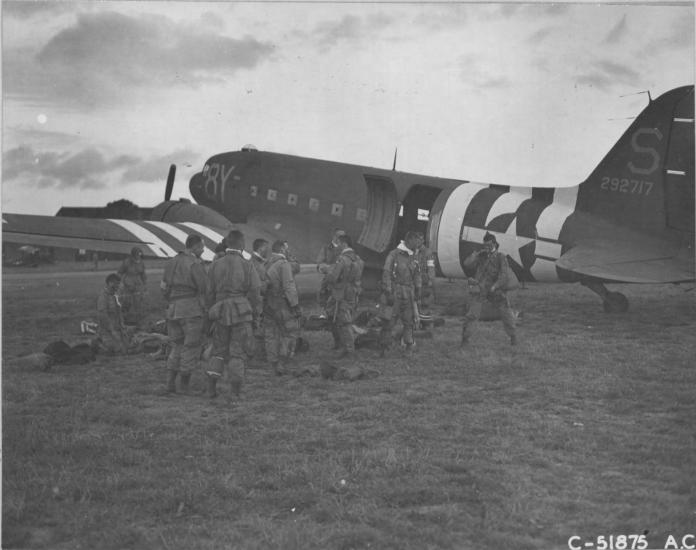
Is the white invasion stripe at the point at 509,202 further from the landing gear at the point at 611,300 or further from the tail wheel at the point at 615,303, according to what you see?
the tail wheel at the point at 615,303

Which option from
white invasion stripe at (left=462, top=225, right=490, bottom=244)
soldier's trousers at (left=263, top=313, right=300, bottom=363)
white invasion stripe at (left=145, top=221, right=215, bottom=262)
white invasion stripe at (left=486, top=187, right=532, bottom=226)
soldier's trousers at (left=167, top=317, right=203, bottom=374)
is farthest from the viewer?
white invasion stripe at (left=145, top=221, right=215, bottom=262)

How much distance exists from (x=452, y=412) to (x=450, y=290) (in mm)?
13442

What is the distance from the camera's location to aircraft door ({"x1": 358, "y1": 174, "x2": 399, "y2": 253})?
1698cm

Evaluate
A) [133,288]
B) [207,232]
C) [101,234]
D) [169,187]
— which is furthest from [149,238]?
[169,187]

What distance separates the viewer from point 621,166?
13.7 metres

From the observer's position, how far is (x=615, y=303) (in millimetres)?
14930

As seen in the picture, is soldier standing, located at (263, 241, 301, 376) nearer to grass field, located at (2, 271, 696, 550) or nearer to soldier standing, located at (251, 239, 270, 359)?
soldier standing, located at (251, 239, 270, 359)

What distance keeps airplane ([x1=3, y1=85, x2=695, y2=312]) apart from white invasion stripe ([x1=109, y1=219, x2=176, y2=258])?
0.03 metres

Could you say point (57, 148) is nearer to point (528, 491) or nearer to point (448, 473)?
Answer: point (448, 473)

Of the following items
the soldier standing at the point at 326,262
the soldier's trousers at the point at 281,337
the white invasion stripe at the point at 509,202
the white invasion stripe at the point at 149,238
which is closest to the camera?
the soldier's trousers at the point at 281,337

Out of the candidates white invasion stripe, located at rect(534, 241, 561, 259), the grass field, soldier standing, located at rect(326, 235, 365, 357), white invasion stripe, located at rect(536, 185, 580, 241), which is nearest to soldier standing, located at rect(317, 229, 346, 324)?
soldier standing, located at rect(326, 235, 365, 357)

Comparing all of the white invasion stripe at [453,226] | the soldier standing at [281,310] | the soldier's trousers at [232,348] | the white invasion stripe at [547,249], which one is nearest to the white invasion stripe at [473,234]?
the white invasion stripe at [453,226]

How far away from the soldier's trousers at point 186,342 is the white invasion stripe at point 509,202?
9.02 m

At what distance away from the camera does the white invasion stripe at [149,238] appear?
14938 millimetres
